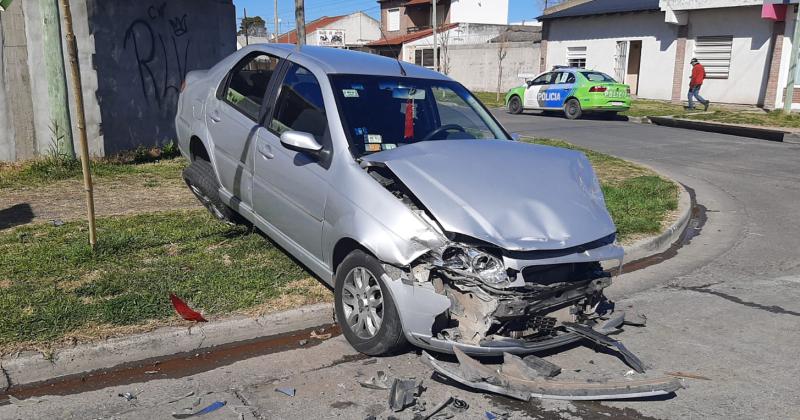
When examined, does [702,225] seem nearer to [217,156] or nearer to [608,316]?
[608,316]

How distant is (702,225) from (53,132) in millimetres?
8700

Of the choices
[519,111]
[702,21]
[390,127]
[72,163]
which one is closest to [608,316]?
[390,127]

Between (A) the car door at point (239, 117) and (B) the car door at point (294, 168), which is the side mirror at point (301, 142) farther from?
(A) the car door at point (239, 117)

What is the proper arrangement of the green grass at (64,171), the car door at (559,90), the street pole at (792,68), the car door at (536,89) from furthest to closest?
the car door at (536,89) → the car door at (559,90) → the street pole at (792,68) → the green grass at (64,171)

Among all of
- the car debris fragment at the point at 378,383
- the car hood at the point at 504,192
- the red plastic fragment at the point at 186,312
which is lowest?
the car debris fragment at the point at 378,383

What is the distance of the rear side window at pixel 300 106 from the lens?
16.8 feet

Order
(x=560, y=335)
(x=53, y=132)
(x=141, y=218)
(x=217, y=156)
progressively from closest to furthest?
(x=560, y=335) → (x=217, y=156) → (x=141, y=218) → (x=53, y=132)

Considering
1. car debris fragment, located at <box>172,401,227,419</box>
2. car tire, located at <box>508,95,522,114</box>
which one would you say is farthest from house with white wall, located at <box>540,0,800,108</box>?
car debris fragment, located at <box>172,401,227,419</box>

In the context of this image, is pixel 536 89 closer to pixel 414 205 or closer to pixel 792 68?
pixel 792 68

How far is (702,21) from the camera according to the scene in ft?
86.0

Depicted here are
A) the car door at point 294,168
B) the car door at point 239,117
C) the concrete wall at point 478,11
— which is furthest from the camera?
the concrete wall at point 478,11

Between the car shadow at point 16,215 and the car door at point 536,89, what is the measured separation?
18310mm

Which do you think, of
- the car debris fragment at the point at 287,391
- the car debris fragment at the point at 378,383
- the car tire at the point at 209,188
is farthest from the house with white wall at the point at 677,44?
the car debris fragment at the point at 287,391

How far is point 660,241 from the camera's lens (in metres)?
7.37
